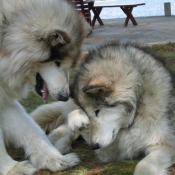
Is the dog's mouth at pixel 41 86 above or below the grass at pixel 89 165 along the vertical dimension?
above

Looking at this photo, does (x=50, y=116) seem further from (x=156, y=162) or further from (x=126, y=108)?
(x=156, y=162)

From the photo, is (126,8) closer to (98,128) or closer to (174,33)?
(174,33)

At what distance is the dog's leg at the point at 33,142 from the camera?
3.22 m

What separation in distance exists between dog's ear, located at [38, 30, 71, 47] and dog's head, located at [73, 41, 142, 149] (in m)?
0.43

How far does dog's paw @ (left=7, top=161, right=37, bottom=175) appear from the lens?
308cm

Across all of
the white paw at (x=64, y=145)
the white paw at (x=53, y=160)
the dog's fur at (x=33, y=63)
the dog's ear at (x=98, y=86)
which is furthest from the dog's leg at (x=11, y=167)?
the dog's ear at (x=98, y=86)

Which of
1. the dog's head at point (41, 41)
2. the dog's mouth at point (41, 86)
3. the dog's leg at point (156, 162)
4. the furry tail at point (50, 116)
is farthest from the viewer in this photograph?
the furry tail at point (50, 116)

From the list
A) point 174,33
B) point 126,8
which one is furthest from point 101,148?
point 126,8

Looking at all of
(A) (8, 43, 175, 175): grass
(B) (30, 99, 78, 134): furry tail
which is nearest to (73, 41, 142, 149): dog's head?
(A) (8, 43, 175, 175): grass

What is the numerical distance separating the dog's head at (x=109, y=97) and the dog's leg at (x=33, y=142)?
12.0 inches

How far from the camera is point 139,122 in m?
3.26

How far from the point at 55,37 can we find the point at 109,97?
2.22 ft

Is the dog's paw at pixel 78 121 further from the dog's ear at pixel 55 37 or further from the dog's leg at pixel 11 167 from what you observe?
the dog's ear at pixel 55 37

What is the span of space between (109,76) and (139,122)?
46 centimetres
